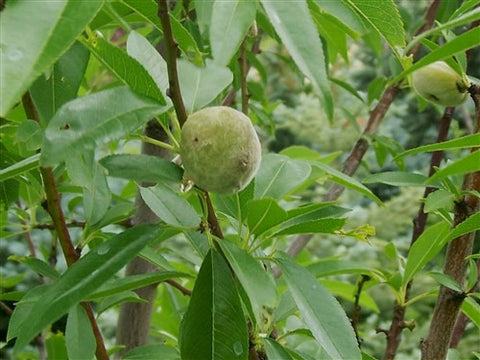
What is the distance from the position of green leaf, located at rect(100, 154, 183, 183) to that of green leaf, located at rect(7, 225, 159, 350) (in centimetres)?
7

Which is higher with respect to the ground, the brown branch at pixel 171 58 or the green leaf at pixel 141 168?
the brown branch at pixel 171 58

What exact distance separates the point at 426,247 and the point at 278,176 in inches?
10.6

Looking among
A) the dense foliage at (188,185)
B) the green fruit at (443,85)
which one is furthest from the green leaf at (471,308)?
the green fruit at (443,85)

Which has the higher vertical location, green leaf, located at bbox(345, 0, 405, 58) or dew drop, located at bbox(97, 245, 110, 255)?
green leaf, located at bbox(345, 0, 405, 58)

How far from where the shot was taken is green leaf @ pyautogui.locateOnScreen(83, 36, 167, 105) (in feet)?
1.86

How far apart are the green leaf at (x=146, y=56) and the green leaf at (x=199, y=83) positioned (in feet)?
0.15

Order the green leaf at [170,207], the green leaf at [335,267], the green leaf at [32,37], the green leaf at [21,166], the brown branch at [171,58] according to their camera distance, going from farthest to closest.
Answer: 1. the green leaf at [335,267]
2. the green leaf at [170,207]
3. the green leaf at [21,166]
4. the brown branch at [171,58]
5. the green leaf at [32,37]

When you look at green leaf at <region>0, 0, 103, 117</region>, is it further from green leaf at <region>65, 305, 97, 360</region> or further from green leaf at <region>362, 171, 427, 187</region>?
green leaf at <region>362, 171, 427, 187</region>

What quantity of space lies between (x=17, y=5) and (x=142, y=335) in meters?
0.89

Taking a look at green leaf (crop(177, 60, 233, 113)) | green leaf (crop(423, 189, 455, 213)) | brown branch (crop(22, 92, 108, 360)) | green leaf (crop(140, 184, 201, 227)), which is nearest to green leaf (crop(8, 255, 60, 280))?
brown branch (crop(22, 92, 108, 360))

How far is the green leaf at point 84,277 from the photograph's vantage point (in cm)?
58

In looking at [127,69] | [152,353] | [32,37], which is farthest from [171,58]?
[152,353]

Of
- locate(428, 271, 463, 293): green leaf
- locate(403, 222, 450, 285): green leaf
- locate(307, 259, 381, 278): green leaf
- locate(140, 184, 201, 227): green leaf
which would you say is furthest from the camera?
locate(307, 259, 381, 278): green leaf

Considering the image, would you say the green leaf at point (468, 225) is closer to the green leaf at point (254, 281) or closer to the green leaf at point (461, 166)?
the green leaf at point (461, 166)
